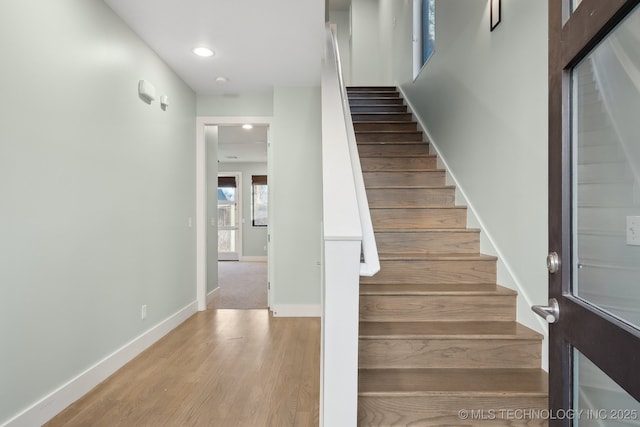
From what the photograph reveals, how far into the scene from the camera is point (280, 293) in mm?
3906

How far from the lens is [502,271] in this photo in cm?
226

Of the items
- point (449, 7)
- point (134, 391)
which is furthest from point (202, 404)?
point (449, 7)

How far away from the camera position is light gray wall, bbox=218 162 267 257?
364 inches

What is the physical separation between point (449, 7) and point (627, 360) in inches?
130

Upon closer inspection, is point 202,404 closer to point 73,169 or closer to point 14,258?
point 14,258

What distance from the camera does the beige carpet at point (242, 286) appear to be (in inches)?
181

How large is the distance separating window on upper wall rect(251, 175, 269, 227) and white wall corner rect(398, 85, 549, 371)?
649 cm

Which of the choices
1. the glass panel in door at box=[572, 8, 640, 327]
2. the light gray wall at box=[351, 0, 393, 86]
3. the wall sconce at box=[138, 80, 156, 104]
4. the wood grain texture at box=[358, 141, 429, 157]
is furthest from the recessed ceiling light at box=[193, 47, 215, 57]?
the light gray wall at box=[351, 0, 393, 86]

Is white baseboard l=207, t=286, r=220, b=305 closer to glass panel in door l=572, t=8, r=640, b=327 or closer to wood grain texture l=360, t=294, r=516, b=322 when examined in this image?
wood grain texture l=360, t=294, r=516, b=322

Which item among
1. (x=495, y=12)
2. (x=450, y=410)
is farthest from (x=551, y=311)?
(x=495, y=12)

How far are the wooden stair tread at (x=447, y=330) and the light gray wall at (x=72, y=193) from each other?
164cm

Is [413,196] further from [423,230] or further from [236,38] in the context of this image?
[236,38]

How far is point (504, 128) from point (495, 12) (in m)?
0.77

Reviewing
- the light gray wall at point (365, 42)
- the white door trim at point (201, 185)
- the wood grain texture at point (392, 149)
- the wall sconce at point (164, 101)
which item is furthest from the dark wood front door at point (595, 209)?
the light gray wall at point (365, 42)
